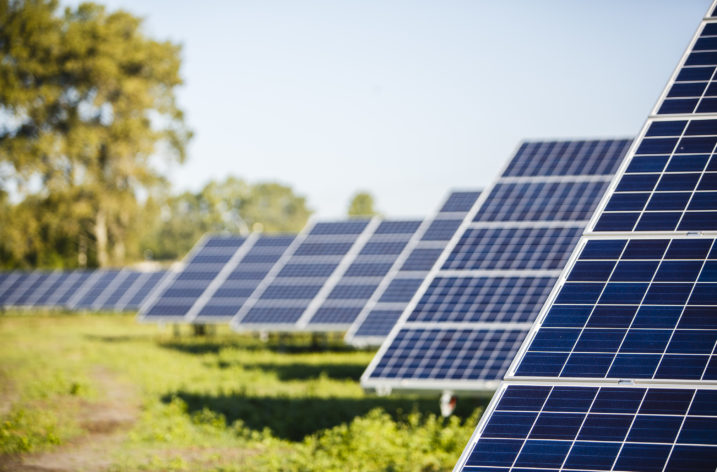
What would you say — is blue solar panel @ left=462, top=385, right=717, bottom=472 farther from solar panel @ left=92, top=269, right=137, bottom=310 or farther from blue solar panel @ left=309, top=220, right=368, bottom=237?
solar panel @ left=92, top=269, right=137, bottom=310

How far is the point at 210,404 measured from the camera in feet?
77.9

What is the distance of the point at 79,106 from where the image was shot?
237 ft

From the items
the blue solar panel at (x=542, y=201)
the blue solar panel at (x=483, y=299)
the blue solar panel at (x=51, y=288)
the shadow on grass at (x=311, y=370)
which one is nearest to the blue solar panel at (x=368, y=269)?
the shadow on grass at (x=311, y=370)

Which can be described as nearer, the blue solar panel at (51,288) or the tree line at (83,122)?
the blue solar panel at (51,288)

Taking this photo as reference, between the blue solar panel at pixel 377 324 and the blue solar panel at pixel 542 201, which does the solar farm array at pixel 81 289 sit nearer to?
the blue solar panel at pixel 377 324

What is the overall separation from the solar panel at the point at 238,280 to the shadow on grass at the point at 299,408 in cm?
1165

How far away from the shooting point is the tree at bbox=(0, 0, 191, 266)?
7000 cm

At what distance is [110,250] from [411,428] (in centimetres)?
6374

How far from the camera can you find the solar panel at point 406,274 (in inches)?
1078

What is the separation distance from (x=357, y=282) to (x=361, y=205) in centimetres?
12048

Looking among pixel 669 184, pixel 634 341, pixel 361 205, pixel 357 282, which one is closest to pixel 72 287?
pixel 357 282

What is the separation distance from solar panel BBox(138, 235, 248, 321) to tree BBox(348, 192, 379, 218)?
341 ft

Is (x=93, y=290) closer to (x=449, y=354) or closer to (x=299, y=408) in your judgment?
(x=299, y=408)

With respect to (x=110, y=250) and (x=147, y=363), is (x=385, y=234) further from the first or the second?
(x=110, y=250)
